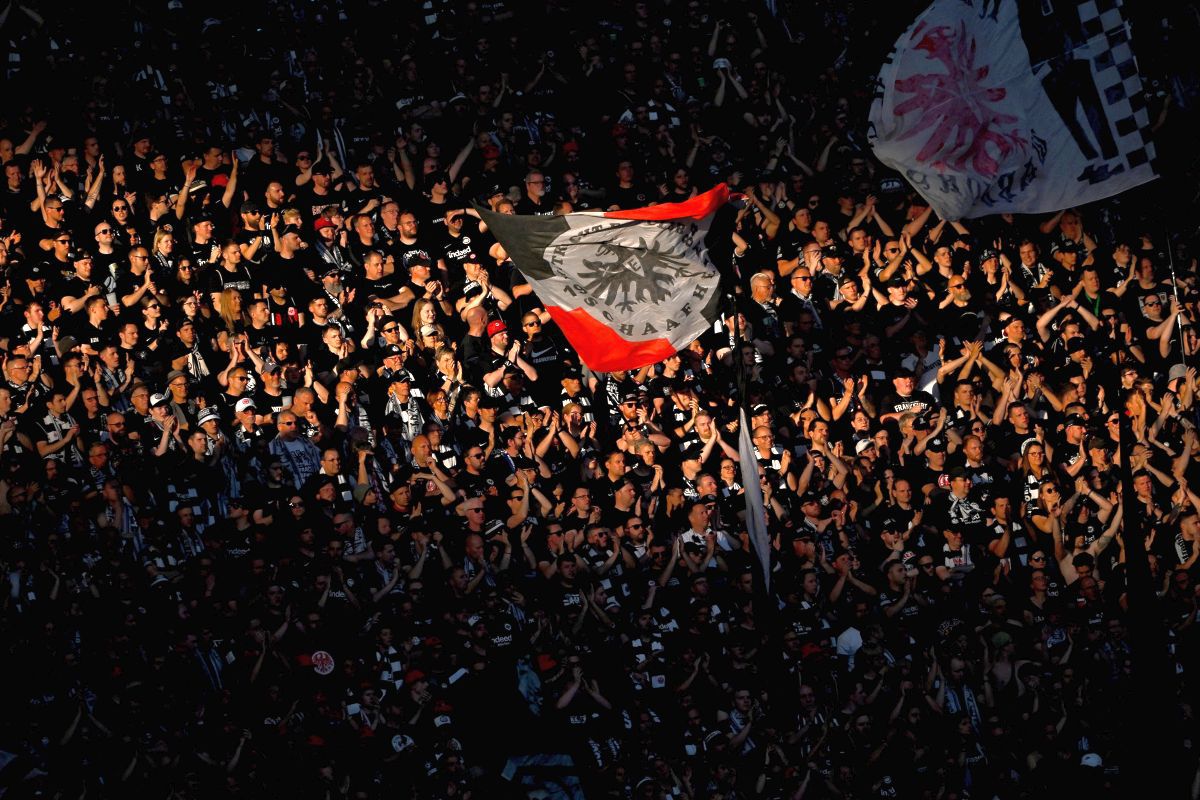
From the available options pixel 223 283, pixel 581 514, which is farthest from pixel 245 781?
pixel 223 283

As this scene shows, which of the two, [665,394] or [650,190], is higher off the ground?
[650,190]

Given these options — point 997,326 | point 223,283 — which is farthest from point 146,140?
point 997,326

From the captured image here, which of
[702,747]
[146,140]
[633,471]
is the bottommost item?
[702,747]

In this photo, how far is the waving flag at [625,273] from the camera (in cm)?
1033

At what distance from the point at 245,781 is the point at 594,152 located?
5.99 meters

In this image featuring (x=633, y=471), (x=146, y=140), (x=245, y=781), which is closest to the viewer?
(x=245, y=781)

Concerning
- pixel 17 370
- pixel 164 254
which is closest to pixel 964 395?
pixel 164 254

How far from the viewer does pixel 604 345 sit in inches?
416

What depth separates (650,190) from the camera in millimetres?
13820

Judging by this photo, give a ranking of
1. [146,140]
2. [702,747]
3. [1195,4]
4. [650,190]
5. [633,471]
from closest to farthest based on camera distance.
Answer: [702,747], [633,471], [146,140], [650,190], [1195,4]

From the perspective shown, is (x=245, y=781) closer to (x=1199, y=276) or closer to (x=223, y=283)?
(x=223, y=283)

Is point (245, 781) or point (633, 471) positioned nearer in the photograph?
point (245, 781)

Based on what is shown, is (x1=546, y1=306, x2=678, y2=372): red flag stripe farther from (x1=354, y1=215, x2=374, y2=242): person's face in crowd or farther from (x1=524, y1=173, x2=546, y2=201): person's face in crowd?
(x1=524, y1=173, x2=546, y2=201): person's face in crowd

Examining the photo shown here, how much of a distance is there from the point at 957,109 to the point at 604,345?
252 centimetres
